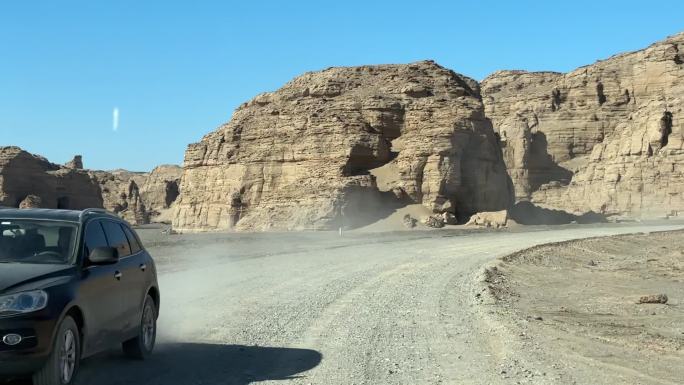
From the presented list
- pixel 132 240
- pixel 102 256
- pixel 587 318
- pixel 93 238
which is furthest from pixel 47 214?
pixel 587 318

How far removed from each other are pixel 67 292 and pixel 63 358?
0.58m

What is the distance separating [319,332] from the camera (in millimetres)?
10469

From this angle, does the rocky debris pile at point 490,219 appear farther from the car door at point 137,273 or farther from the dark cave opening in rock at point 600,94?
the dark cave opening in rock at point 600,94

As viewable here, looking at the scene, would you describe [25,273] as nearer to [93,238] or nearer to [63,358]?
[63,358]

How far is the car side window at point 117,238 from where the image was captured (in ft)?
27.0

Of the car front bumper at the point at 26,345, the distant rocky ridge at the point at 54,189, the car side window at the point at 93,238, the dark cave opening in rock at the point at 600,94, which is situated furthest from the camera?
the dark cave opening in rock at the point at 600,94

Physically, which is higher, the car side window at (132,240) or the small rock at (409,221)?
the car side window at (132,240)

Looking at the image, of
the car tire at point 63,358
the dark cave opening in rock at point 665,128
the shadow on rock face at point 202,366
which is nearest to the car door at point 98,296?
the car tire at point 63,358

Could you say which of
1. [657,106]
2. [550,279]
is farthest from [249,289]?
[657,106]

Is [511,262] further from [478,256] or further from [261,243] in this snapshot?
[261,243]

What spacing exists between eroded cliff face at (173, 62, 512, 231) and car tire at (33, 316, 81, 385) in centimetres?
4995

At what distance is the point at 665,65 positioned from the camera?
10725 cm

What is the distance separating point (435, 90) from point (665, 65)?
56.5 metres

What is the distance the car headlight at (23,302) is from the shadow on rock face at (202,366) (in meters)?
1.31
